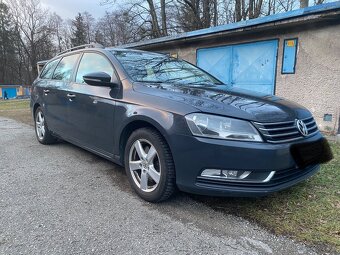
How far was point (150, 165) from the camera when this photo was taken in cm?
274

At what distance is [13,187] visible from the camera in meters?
3.19

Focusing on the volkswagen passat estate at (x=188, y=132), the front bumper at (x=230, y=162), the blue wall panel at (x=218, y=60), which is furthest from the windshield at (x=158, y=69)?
the blue wall panel at (x=218, y=60)

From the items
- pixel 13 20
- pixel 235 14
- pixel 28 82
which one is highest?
pixel 13 20

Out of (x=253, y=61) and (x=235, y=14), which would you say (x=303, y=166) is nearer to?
(x=253, y=61)

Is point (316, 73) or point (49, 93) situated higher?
point (316, 73)

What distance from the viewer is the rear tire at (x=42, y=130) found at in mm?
5062

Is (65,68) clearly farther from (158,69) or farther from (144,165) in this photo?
(144,165)

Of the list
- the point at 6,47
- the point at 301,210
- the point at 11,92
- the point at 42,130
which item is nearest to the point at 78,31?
the point at 6,47

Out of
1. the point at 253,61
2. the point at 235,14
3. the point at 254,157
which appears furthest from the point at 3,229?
Result: the point at 235,14

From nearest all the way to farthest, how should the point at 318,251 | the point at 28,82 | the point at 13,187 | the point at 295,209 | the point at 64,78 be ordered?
the point at 318,251 → the point at 295,209 → the point at 13,187 → the point at 64,78 → the point at 28,82

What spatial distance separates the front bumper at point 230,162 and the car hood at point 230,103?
0.83 feet

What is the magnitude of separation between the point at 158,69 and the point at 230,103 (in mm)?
1387

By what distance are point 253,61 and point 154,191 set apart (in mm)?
5611

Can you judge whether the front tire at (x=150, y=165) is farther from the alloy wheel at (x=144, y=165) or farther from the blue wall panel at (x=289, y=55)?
the blue wall panel at (x=289, y=55)
